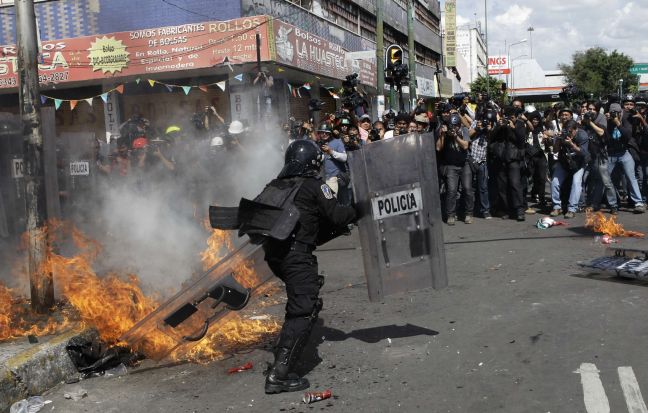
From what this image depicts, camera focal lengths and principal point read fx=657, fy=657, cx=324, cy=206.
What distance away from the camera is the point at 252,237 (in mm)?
4332

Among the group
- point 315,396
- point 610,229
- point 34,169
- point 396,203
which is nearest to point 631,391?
point 315,396

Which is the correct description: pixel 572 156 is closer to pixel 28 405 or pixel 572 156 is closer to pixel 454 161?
pixel 454 161

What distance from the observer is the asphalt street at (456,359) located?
12.8 ft

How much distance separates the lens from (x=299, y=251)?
4.27m

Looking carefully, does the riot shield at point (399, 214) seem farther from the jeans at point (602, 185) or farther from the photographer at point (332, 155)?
the jeans at point (602, 185)

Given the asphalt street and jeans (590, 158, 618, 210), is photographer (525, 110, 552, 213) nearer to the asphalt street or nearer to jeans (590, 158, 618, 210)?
jeans (590, 158, 618, 210)

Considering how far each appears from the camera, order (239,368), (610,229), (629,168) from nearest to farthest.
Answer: (239,368) → (610,229) → (629,168)

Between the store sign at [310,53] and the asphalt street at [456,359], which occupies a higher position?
the store sign at [310,53]

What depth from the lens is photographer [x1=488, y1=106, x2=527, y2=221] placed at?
10.8 meters

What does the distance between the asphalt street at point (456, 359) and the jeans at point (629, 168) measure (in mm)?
4625

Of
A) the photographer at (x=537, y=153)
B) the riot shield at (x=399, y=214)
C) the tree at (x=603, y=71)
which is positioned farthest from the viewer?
the tree at (x=603, y=71)

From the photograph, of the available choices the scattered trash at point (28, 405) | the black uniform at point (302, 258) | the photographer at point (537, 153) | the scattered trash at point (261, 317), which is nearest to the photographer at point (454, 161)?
the photographer at point (537, 153)

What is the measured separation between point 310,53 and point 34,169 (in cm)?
1579

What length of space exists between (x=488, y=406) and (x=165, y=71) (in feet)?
54.7
